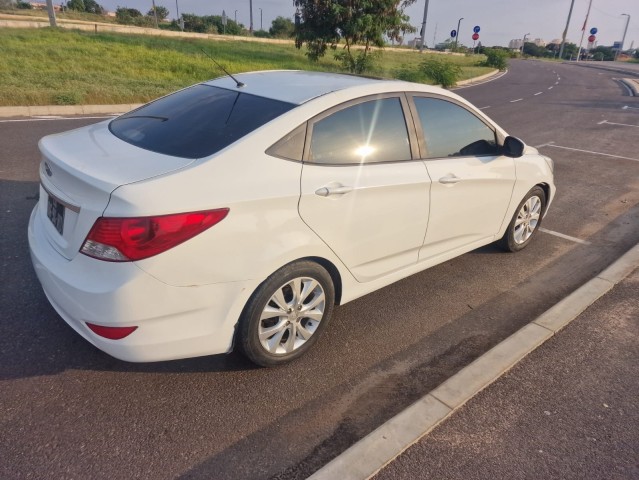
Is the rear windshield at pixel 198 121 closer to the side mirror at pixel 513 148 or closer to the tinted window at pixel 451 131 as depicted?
the tinted window at pixel 451 131

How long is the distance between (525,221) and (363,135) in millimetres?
2412

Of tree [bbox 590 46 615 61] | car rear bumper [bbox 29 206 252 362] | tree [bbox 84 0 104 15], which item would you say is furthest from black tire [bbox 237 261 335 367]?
tree [bbox 590 46 615 61]

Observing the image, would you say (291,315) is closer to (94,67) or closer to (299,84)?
(299,84)

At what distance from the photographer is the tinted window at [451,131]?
3439 millimetres

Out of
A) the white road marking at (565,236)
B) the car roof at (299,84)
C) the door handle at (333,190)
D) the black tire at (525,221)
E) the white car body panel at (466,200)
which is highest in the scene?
the car roof at (299,84)

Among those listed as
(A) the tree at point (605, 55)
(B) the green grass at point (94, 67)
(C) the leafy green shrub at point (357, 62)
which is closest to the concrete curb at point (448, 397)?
(B) the green grass at point (94, 67)

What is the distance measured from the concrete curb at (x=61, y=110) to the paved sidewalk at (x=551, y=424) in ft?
36.5

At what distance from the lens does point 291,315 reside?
279 cm

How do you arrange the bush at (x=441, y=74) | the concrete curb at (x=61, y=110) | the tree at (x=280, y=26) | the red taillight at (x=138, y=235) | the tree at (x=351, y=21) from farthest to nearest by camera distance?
the tree at (x=280, y=26) < the bush at (x=441, y=74) < the tree at (x=351, y=21) < the concrete curb at (x=61, y=110) < the red taillight at (x=138, y=235)

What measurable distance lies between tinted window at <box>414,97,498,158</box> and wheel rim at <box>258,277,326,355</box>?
1362mm

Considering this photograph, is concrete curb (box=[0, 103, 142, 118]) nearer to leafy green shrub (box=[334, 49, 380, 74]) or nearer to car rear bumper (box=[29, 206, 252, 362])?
car rear bumper (box=[29, 206, 252, 362])

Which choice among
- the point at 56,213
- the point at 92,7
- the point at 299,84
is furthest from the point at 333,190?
the point at 92,7

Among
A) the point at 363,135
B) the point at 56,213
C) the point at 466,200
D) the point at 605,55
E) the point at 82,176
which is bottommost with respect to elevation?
the point at 466,200

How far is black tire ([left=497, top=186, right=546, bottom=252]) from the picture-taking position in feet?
14.7
